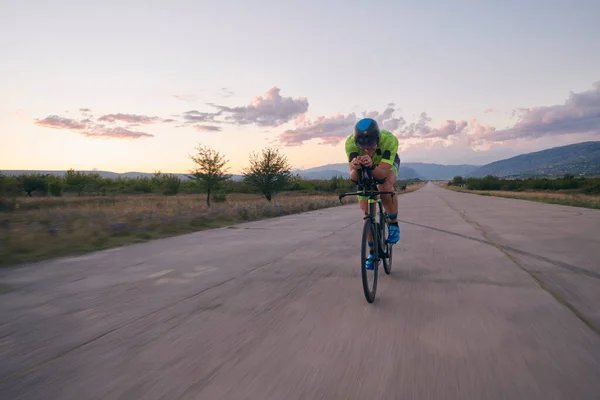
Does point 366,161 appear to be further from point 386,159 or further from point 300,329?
point 300,329

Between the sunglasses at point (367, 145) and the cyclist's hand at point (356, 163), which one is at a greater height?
the sunglasses at point (367, 145)

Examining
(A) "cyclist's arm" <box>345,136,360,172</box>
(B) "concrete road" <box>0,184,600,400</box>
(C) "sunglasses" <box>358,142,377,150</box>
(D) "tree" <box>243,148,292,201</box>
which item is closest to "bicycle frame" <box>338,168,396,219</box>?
(C) "sunglasses" <box>358,142,377,150</box>

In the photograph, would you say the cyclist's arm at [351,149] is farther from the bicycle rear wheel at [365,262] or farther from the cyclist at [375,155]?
the bicycle rear wheel at [365,262]

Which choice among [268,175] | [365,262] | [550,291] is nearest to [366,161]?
[365,262]

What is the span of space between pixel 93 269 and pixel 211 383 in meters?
4.82

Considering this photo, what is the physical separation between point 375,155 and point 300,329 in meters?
2.62

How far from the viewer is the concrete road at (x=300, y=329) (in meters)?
2.42

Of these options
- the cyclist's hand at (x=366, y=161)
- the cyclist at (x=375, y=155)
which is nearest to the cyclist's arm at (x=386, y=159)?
the cyclist at (x=375, y=155)

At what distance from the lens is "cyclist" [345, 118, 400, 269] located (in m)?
4.49

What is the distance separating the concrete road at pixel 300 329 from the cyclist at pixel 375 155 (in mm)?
1077

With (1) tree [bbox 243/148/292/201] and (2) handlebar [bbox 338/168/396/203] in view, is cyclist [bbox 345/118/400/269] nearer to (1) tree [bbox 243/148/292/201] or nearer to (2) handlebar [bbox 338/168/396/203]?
(2) handlebar [bbox 338/168/396/203]

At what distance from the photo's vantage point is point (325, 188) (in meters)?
91.8

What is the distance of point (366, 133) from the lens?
4.49m

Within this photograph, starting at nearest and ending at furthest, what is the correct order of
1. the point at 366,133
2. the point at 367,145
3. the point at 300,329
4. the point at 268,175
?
the point at 300,329, the point at 366,133, the point at 367,145, the point at 268,175
